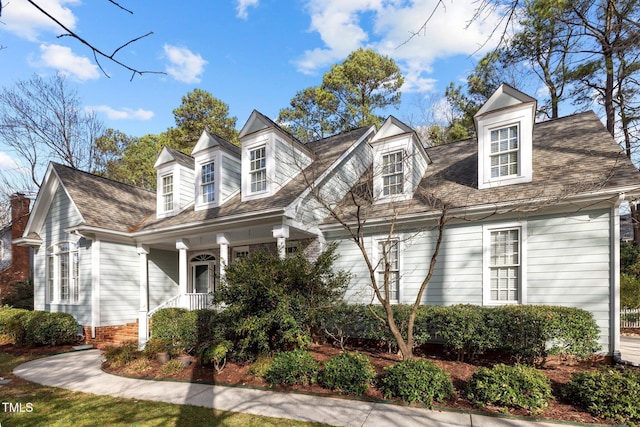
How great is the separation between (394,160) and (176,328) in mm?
7892

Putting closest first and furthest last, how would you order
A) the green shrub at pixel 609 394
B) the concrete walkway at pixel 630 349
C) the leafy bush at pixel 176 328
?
the green shrub at pixel 609 394 < the concrete walkway at pixel 630 349 < the leafy bush at pixel 176 328

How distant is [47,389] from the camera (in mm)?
6586

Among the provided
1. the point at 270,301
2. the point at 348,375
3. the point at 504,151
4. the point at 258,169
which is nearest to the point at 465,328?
the point at 348,375

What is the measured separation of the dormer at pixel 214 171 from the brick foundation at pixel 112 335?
490 centimetres

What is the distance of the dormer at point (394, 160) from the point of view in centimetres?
1034

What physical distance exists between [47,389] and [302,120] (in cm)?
2219

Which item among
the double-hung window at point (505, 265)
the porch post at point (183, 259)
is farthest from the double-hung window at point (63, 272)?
the double-hung window at point (505, 265)

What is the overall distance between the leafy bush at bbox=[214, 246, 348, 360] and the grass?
204 centimetres

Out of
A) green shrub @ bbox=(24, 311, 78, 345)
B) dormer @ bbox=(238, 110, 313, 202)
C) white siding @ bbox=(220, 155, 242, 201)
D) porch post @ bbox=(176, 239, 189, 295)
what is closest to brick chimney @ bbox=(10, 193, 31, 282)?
green shrub @ bbox=(24, 311, 78, 345)

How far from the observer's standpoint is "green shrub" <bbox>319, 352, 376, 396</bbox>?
572 cm

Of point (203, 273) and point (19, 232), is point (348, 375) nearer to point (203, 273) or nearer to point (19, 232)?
point (203, 273)

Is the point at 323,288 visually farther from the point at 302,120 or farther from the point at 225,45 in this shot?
the point at 302,120

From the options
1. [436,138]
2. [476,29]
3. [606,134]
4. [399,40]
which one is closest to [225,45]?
[399,40]

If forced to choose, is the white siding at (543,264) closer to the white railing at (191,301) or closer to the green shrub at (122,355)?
the white railing at (191,301)
